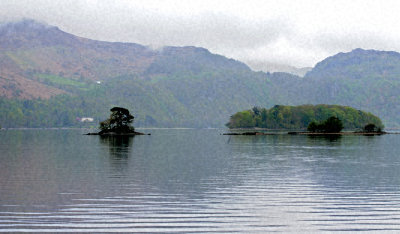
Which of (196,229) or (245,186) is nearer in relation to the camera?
(196,229)

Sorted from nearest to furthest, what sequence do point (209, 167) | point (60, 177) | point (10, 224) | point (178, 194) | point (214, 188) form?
point (10, 224) < point (178, 194) < point (214, 188) < point (60, 177) < point (209, 167)

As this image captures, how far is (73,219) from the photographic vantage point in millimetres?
35188

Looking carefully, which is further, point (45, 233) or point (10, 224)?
point (10, 224)

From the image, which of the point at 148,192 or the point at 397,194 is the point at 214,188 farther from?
the point at 397,194

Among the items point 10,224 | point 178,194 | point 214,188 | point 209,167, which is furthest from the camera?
point 209,167

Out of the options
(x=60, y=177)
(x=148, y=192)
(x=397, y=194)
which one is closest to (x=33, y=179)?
A: (x=60, y=177)

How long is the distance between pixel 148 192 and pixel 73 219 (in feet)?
45.6

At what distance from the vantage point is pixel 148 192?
48469 mm

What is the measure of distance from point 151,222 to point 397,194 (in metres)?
27.4

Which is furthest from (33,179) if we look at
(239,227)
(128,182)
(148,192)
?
(239,227)

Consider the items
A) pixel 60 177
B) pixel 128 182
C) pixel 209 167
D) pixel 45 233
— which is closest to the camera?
pixel 45 233

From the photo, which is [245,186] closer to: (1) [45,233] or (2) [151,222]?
(2) [151,222]

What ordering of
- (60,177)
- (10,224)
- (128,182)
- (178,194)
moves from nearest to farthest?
(10,224)
(178,194)
(128,182)
(60,177)

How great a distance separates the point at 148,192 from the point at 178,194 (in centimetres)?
336
